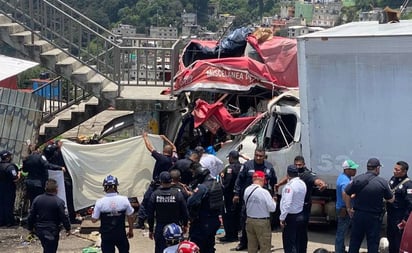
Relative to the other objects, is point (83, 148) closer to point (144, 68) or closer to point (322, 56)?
point (144, 68)

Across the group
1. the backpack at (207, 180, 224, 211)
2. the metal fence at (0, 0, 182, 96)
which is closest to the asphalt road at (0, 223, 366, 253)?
the backpack at (207, 180, 224, 211)

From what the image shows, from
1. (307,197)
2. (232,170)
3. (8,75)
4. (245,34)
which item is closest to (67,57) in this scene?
(8,75)

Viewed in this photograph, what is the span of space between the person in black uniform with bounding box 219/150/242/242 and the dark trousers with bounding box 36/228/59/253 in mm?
3152

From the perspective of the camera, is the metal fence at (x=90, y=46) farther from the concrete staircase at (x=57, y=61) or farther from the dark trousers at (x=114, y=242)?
the dark trousers at (x=114, y=242)

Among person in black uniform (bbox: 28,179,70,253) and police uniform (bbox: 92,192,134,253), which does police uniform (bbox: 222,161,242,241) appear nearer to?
police uniform (bbox: 92,192,134,253)

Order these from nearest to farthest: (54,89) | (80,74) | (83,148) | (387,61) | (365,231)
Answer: (365,231)
(387,61)
(83,148)
(80,74)
(54,89)

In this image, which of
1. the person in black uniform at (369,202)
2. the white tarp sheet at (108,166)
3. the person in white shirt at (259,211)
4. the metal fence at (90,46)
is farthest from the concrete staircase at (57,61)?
the person in black uniform at (369,202)

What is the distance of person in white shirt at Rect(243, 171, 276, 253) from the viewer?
10453 millimetres

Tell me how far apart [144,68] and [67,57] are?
174 cm

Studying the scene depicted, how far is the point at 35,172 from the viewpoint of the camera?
1328 cm

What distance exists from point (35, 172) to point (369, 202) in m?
5.98

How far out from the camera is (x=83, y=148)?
14203mm

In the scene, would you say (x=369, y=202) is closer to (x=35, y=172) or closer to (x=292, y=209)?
(x=292, y=209)

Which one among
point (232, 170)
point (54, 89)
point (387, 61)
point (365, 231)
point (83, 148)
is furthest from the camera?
point (54, 89)
